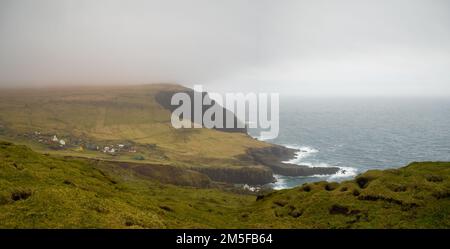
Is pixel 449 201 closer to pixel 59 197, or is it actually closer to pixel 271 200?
pixel 271 200

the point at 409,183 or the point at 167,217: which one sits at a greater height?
the point at 409,183
